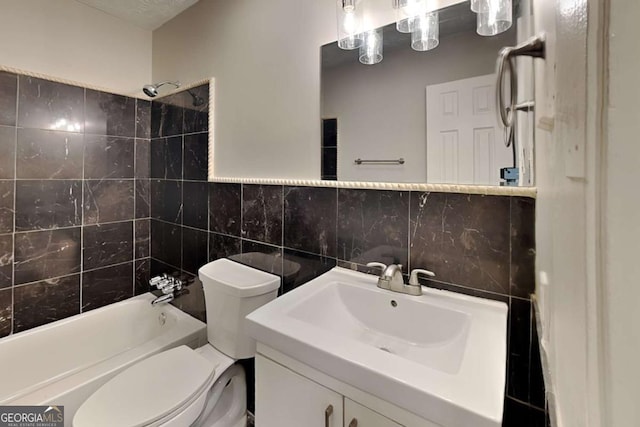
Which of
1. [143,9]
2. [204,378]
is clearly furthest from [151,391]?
[143,9]

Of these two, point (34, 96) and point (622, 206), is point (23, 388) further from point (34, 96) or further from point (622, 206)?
point (622, 206)

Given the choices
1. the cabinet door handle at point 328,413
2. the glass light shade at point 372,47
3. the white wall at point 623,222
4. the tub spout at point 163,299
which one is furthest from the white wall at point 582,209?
the tub spout at point 163,299

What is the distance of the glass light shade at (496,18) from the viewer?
974mm

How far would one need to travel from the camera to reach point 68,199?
195 centimetres

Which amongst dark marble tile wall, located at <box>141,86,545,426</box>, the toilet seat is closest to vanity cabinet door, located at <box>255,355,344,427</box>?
the toilet seat

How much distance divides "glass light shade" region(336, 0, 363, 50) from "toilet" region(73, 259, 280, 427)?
1.17 meters

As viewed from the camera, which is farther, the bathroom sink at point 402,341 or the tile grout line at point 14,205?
the tile grout line at point 14,205

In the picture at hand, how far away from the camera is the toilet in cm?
111

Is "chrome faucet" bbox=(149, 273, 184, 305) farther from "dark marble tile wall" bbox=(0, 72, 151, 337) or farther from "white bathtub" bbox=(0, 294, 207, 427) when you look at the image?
"dark marble tile wall" bbox=(0, 72, 151, 337)

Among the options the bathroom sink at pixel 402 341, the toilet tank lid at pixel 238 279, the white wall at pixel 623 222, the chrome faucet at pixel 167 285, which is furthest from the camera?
the chrome faucet at pixel 167 285

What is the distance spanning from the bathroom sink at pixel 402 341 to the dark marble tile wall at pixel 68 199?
182cm

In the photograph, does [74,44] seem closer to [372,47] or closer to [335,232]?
[372,47]

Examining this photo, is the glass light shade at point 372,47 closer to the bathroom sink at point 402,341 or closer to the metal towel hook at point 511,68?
the metal towel hook at point 511,68

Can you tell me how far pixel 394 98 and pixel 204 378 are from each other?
Result: 145 centimetres
